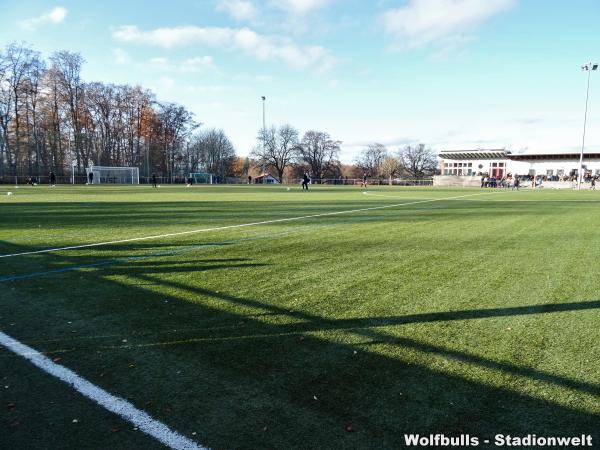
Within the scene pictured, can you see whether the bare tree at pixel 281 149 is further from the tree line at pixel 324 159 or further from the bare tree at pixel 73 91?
the bare tree at pixel 73 91

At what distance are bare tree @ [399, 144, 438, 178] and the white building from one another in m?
6.04

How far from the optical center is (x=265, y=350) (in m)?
3.58

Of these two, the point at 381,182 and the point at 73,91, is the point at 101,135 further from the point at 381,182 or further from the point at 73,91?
the point at 381,182

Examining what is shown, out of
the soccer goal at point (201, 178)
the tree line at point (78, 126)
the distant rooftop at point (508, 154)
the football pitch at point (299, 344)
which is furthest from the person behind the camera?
the soccer goal at point (201, 178)

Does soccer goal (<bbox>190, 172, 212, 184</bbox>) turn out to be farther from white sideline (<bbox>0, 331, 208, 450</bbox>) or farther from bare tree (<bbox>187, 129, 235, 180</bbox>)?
white sideline (<bbox>0, 331, 208, 450</bbox>)

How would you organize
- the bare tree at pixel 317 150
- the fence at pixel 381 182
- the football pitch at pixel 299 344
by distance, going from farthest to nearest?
the bare tree at pixel 317 150 → the fence at pixel 381 182 → the football pitch at pixel 299 344

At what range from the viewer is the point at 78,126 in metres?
61.4

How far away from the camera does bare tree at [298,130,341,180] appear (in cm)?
10350

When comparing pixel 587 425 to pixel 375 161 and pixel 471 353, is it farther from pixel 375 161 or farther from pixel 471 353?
pixel 375 161

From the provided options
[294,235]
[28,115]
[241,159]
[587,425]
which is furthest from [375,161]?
[587,425]

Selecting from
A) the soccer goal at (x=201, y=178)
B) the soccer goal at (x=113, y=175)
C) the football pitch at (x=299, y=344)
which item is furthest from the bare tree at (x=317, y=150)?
the football pitch at (x=299, y=344)

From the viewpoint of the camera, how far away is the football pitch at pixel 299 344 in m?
2.55

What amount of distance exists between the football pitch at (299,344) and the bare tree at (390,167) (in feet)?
324

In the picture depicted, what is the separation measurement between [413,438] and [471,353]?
54.3 inches
